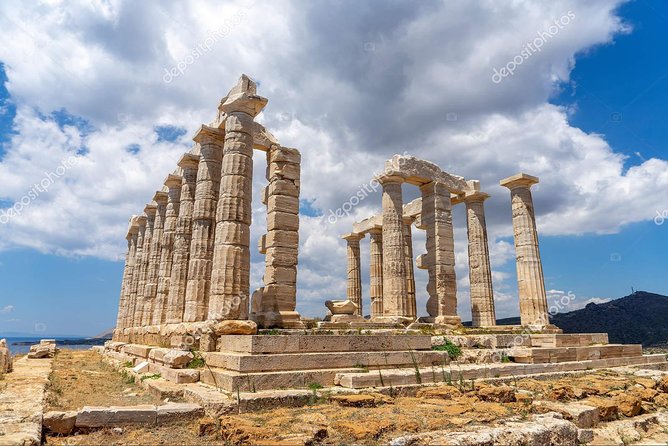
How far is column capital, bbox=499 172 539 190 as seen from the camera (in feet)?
73.7

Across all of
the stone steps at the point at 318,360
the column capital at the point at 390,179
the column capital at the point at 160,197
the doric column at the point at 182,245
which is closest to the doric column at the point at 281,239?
the stone steps at the point at 318,360

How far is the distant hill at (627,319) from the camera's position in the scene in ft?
157

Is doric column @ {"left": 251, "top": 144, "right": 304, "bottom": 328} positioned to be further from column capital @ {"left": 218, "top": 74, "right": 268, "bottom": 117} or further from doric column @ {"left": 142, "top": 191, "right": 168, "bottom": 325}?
doric column @ {"left": 142, "top": 191, "right": 168, "bottom": 325}

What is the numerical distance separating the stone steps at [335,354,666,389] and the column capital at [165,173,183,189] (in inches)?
605

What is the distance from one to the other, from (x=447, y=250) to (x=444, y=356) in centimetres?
999

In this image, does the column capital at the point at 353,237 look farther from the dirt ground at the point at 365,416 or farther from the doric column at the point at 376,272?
the dirt ground at the point at 365,416

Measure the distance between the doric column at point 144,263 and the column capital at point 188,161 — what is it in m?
7.22

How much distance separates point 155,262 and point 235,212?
12358mm

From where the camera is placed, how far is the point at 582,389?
8.91 m

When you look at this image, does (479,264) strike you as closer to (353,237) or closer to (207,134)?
(353,237)

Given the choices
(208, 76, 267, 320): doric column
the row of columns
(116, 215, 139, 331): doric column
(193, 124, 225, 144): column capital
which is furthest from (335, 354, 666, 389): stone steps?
(116, 215, 139, 331): doric column

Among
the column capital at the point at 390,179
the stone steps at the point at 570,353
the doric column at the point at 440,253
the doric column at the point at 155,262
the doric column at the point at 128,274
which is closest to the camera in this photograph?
the stone steps at the point at 570,353

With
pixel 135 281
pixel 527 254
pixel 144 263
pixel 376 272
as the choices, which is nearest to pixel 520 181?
pixel 527 254

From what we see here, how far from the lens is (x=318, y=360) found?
10.0m
